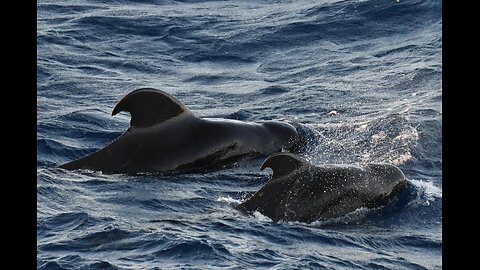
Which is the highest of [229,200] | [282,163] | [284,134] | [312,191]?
[282,163]

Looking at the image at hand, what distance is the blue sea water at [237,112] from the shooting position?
31.5 ft

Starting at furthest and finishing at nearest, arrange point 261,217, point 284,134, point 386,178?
1. point 284,134
2. point 386,178
3. point 261,217

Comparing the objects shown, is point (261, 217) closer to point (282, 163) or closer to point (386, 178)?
point (282, 163)

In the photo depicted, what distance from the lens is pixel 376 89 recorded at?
63.4 ft

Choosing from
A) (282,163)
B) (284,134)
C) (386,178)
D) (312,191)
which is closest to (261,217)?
(282,163)

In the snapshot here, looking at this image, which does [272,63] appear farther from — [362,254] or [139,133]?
[362,254]

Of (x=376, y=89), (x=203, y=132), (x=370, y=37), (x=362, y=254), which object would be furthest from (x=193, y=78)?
(x=362, y=254)

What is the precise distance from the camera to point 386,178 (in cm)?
1192

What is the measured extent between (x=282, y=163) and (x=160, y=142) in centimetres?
291

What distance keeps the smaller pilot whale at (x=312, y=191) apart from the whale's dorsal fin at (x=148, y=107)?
235 centimetres

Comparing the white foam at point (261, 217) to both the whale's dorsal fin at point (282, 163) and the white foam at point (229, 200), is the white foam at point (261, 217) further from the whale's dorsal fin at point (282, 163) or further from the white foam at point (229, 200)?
the white foam at point (229, 200)

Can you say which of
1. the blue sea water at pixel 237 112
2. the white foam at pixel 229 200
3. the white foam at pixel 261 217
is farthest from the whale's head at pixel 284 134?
the white foam at pixel 261 217
